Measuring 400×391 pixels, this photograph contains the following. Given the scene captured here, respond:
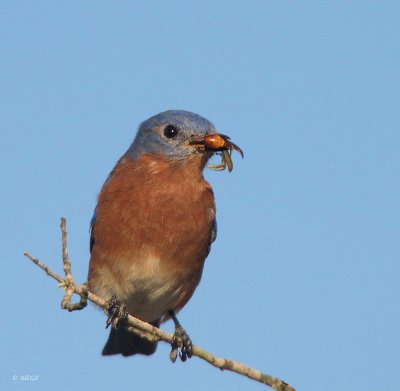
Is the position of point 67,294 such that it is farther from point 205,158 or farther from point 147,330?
point 205,158

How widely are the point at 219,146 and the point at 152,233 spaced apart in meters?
1.27

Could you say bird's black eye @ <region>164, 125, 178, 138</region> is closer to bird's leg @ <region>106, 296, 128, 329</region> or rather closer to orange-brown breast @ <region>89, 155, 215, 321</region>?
orange-brown breast @ <region>89, 155, 215, 321</region>

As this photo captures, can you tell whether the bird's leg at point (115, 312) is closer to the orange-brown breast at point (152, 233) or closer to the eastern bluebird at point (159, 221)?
the eastern bluebird at point (159, 221)

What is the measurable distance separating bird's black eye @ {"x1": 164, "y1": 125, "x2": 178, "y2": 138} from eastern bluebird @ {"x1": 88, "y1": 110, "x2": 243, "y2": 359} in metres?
0.01

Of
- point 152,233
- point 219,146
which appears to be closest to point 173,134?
point 219,146

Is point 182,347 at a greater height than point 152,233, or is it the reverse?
point 152,233

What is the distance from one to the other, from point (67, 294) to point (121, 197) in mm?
3222

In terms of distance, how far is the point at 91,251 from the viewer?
992 centimetres

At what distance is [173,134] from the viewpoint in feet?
32.2

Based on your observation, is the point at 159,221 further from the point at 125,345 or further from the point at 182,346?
the point at 125,345

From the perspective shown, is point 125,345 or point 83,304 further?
point 125,345

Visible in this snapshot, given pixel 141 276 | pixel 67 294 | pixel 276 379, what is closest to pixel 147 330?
pixel 67 294

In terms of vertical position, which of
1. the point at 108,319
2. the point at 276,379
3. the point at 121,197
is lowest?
the point at 276,379

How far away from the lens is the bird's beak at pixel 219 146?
9453 mm
